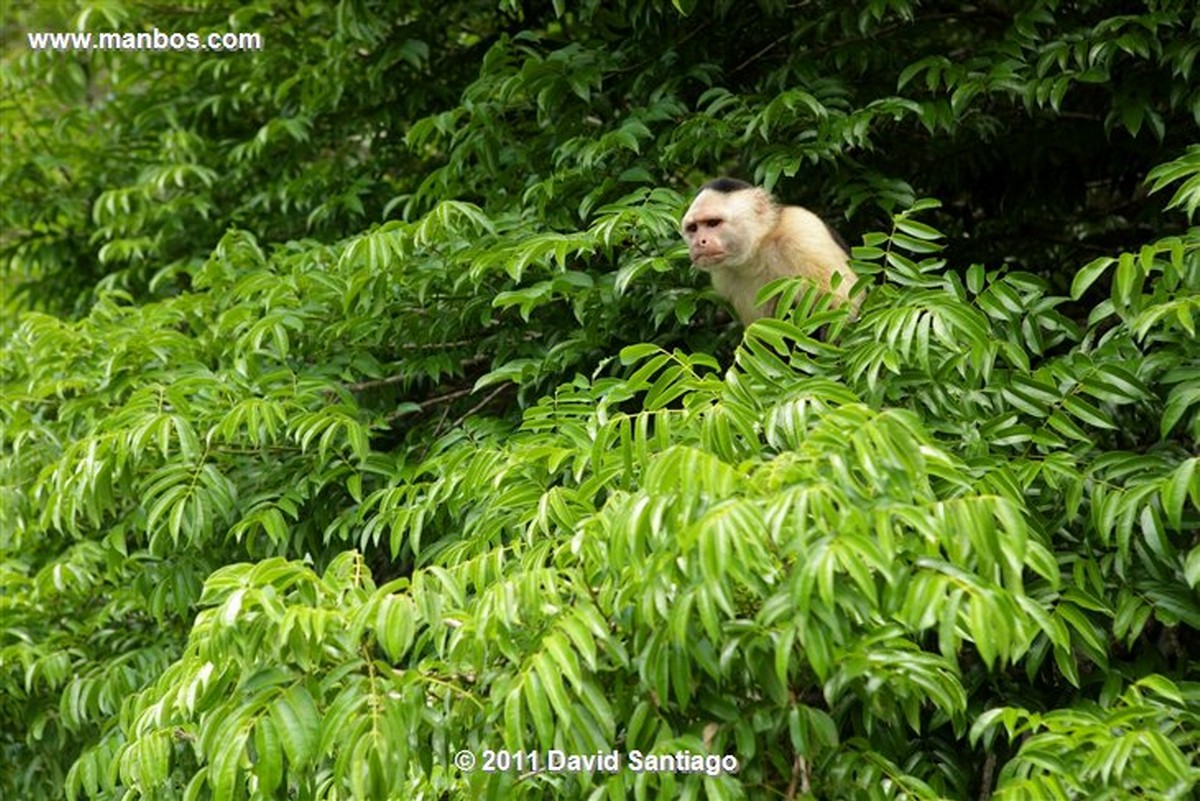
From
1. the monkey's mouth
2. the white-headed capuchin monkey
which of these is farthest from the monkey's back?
the monkey's mouth

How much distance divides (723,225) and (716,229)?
3 cm

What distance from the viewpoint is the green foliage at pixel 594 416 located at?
3.07 metres

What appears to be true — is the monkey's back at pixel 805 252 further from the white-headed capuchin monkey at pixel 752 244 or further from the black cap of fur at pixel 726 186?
the black cap of fur at pixel 726 186

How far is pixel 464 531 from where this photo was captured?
411 centimetres

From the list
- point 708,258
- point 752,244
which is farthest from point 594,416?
point 752,244

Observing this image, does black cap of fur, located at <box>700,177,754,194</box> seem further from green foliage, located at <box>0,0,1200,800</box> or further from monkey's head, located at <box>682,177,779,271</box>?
green foliage, located at <box>0,0,1200,800</box>

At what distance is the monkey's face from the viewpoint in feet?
16.3

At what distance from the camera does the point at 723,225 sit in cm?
501

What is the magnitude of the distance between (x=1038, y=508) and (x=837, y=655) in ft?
3.75

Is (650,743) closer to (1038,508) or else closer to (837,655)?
(837,655)

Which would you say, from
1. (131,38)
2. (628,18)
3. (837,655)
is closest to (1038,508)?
(837,655)

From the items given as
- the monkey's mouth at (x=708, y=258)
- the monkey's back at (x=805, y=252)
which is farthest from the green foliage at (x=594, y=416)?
the monkey's back at (x=805, y=252)

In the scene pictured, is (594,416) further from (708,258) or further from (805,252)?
(805,252)

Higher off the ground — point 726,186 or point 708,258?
point 726,186
